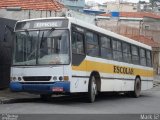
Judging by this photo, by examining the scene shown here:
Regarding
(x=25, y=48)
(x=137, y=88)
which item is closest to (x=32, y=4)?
(x=137, y=88)

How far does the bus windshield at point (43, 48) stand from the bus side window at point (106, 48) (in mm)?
3256

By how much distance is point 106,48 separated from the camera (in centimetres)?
1920

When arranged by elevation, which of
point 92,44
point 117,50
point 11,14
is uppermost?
point 11,14

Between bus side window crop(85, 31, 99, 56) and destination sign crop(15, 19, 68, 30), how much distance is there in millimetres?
1564

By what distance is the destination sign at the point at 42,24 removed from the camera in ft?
52.3

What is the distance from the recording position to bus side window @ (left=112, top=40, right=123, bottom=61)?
2030 cm

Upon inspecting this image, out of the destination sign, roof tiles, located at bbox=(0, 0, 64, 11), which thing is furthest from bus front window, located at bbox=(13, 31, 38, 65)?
roof tiles, located at bbox=(0, 0, 64, 11)

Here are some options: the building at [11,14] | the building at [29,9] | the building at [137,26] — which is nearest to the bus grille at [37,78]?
the building at [11,14]

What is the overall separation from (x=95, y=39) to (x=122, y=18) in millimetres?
45264

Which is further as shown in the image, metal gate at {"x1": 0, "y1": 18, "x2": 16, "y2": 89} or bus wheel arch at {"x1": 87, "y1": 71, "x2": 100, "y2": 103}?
metal gate at {"x1": 0, "y1": 18, "x2": 16, "y2": 89}

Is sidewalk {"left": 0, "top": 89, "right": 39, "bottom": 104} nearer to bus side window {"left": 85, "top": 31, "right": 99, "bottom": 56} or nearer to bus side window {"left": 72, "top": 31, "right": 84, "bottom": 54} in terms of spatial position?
bus side window {"left": 72, "top": 31, "right": 84, "bottom": 54}

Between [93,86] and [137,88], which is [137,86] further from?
[93,86]

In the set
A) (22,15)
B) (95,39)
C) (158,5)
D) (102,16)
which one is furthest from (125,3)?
(95,39)

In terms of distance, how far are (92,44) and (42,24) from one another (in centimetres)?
240
